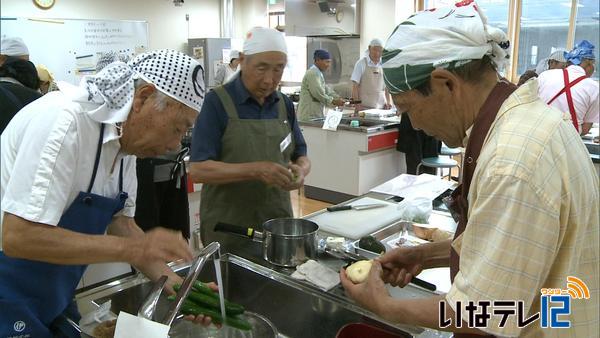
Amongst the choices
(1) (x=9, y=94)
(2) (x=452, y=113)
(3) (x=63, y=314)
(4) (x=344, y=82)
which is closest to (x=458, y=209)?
(2) (x=452, y=113)

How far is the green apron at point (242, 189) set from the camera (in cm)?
205

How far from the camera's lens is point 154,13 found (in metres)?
7.54

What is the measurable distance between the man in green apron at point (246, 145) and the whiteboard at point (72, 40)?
496 centimetres

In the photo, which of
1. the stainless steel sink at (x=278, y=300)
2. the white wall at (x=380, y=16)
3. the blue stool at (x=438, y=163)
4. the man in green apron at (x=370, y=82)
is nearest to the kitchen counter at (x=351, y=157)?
the blue stool at (x=438, y=163)

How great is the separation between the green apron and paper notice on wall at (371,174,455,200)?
0.74 meters

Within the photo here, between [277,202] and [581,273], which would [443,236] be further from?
[581,273]

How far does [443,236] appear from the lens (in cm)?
185

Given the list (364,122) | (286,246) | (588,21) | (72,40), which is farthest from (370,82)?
(286,246)

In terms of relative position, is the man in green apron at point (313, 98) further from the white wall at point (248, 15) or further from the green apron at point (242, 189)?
the green apron at point (242, 189)

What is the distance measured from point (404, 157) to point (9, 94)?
12.8 feet

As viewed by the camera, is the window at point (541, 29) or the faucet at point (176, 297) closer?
the faucet at point (176, 297)

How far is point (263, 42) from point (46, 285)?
129 centimetres

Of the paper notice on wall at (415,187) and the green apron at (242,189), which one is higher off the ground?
the green apron at (242,189)

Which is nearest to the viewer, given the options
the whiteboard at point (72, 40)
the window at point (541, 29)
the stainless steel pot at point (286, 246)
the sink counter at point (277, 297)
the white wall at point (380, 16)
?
the sink counter at point (277, 297)
